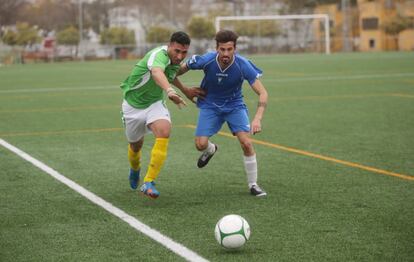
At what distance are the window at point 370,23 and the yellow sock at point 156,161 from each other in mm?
69230

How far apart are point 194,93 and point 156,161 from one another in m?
1.15

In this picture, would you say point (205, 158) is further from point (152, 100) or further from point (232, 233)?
point (232, 233)

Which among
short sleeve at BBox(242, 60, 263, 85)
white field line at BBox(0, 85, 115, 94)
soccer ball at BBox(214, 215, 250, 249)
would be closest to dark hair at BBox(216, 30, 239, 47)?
short sleeve at BBox(242, 60, 263, 85)

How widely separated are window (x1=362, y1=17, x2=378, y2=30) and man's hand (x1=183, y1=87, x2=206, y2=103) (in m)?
68.3

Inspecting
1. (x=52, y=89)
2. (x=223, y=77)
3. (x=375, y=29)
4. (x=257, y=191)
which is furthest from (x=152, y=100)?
(x=375, y=29)

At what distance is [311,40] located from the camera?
7619 centimetres

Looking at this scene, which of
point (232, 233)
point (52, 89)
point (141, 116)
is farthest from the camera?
point (52, 89)

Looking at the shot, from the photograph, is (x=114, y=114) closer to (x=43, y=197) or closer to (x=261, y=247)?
(x=43, y=197)

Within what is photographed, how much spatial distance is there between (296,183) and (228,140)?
4.14 meters

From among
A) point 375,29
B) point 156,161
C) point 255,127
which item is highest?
point 375,29

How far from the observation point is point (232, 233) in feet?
19.0

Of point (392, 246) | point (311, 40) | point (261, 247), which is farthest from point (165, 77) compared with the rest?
point (311, 40)

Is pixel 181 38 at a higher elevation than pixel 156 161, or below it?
higher

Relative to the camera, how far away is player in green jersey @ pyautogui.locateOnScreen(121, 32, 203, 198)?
7.89 meters
